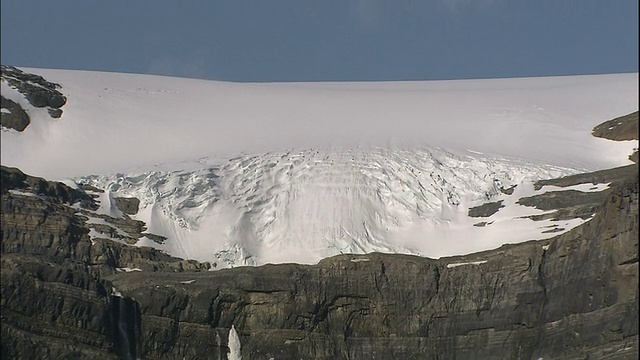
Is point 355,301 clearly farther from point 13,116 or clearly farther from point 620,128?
point 13,116

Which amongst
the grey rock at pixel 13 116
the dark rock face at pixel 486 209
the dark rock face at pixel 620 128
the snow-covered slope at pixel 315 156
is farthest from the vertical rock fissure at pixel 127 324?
the dark rock face at pixel 620 128

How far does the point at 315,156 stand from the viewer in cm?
6359

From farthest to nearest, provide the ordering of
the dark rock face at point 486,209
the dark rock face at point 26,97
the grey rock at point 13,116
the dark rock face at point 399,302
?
the dark rock face at point 26,97 → the grey rock at point 13,116 → the dark rock face at point 486,209 → the dark rock face at point 399,302

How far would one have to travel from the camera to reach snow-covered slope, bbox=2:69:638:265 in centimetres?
5656

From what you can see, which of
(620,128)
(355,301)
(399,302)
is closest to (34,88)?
(355,301)

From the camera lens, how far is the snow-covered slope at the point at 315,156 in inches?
2227

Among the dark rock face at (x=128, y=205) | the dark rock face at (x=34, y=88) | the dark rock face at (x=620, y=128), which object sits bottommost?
the dark rock face at (x=128, y=205)

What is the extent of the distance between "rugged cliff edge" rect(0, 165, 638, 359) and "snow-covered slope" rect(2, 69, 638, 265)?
156 inches

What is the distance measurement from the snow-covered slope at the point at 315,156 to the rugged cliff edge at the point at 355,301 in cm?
397

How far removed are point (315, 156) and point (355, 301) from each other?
1438 centimetres

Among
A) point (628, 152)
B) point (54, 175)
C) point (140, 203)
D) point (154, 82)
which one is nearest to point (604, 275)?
point (628, 152)

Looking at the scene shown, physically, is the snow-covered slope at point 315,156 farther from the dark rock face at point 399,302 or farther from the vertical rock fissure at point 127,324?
the vertical rock fissure at point 127,324

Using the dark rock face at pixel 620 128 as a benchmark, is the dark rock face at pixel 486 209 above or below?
below

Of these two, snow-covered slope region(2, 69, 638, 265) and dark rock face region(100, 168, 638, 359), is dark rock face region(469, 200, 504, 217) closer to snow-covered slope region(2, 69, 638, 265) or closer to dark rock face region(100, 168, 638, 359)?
snow-covered slope region(2, 69, 638, 265)
